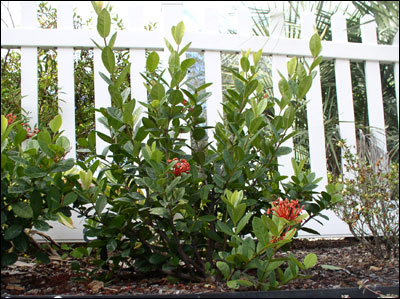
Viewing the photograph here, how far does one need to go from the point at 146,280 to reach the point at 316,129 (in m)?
1.40

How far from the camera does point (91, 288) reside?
1.39 metres

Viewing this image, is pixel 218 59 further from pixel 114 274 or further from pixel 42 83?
pixel 114 274

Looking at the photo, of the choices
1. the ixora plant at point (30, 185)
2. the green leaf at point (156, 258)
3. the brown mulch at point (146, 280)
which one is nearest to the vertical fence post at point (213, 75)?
the brown mulch at point (146, 280)

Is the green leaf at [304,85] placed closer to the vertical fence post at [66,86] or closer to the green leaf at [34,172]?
the green leaf at [34,172]

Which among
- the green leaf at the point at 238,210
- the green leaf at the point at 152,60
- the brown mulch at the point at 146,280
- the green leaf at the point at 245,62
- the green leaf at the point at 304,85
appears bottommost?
the brown mulch at the point at 146,280

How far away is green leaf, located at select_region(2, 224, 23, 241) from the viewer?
4.10 ft

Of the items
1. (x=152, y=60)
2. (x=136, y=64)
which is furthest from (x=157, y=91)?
(x=136, y=64)

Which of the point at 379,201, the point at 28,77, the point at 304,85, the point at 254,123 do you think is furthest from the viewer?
the point at 28,77

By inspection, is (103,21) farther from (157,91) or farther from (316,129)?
(316,129)

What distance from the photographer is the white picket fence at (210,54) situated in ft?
7.19

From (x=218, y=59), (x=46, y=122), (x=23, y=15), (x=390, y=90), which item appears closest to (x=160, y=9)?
(x=218, y=59)

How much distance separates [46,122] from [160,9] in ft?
2.98

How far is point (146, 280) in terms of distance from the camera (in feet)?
4.90

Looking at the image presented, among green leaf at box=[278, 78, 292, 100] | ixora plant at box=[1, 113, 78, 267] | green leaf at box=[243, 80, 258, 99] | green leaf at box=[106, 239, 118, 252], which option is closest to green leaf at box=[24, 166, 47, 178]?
ixora plant at box=[1, 113, 78, 267]
